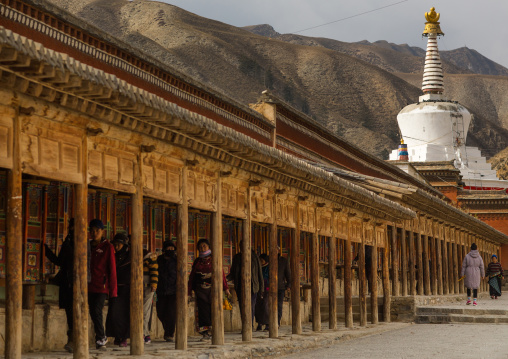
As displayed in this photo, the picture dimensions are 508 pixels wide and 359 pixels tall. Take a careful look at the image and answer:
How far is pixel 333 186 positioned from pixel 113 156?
301 inches

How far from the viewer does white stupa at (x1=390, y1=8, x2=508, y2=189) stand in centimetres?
6594

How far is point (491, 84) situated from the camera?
577 ft

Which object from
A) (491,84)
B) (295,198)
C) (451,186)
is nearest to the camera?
(295,198)

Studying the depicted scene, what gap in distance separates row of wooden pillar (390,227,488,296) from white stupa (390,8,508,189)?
83.0ft

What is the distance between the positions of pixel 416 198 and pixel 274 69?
346 feet

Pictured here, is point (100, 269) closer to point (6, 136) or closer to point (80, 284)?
point (80, 284)

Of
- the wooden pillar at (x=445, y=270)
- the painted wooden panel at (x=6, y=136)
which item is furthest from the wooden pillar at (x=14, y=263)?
the wooden pillar at (x=445, y=270)

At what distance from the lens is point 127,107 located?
400 inches

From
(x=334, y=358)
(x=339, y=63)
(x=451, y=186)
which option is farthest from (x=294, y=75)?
(x=334, y=358)

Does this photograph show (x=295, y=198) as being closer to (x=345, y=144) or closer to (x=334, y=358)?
(x=334, y=358)

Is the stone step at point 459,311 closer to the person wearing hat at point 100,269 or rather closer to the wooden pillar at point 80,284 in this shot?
the person wearing hat at point 100,269

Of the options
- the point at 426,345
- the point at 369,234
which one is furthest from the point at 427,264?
the point at 426,345

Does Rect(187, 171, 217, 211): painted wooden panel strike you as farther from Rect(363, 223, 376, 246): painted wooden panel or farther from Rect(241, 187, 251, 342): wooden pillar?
Rect(363, 223, 376, 246): painted wooden panel

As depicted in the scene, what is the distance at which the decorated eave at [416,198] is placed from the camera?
80.1 ft
